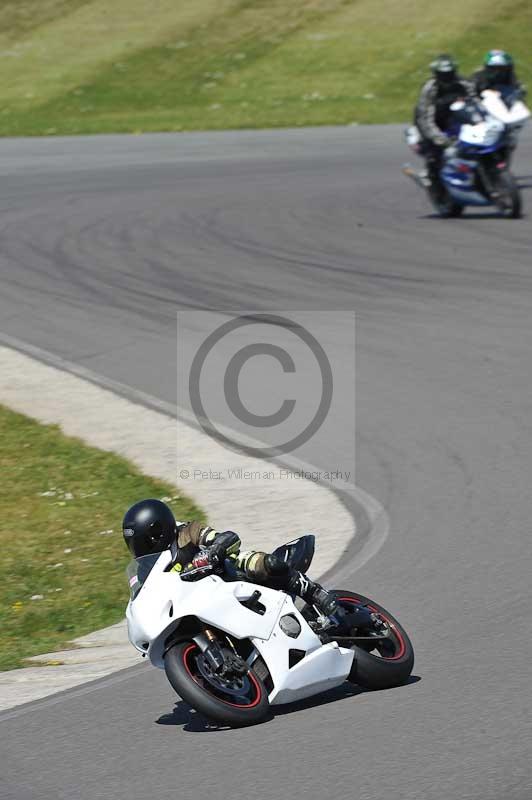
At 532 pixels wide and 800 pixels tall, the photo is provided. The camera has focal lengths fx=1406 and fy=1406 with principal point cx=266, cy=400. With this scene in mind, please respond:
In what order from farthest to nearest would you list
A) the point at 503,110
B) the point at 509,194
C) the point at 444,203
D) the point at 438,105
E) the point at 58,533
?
the point at 444,203
the point at 438,105
the point at 503,110
the point at 509,194
the point at 58,533

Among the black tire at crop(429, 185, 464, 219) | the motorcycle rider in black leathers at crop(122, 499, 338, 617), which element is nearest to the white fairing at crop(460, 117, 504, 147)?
the black tire at crop(429, 185, 464, 219)

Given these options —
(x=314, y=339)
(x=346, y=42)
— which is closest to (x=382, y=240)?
(x=314, y=339)

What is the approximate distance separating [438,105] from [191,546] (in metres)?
13.7

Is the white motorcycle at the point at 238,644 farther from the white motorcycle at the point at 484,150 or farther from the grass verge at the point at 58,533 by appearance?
the white motorcycle at the point at 484,150

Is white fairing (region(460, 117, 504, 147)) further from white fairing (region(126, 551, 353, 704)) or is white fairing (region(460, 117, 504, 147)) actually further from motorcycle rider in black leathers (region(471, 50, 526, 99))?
white fairing (region(126, 551, 353, 704))

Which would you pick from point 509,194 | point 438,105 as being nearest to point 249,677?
point 509,194

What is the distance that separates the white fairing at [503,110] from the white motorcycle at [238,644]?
12.9 metres

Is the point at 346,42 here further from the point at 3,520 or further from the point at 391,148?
the point at 3,520

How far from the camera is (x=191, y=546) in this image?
20.4ft

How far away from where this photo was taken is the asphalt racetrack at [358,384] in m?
5.64

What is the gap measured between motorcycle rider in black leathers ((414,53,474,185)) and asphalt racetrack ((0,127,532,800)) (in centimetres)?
95

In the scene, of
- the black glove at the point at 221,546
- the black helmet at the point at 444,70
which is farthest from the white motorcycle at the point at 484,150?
the black glove at the point at 221,546

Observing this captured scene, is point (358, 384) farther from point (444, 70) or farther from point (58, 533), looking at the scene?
point (444, 70)

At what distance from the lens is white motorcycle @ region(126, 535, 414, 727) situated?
19.5 ft
